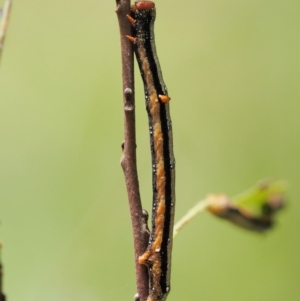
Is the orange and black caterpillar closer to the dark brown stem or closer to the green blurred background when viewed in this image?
the dark brown stem

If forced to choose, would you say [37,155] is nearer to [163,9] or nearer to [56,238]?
[56,238]

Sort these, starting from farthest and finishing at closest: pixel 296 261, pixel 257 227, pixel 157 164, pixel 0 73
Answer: pixel 296 261, pixel 0 73, pixel 157 164, pixel 257 227

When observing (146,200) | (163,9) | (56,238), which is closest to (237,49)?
(163,9)

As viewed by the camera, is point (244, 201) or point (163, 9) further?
point (163, 9)

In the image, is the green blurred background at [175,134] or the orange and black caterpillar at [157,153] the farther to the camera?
the green blurred background at [175,134]

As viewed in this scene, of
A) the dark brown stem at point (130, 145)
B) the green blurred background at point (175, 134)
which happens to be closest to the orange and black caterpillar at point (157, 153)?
the dark brown stem at point (130, 145)

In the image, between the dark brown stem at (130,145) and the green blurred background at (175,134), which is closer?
A: the dark brown stem at (130,145)

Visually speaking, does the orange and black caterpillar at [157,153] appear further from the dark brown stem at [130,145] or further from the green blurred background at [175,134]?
the green blurred background at [175,134]
